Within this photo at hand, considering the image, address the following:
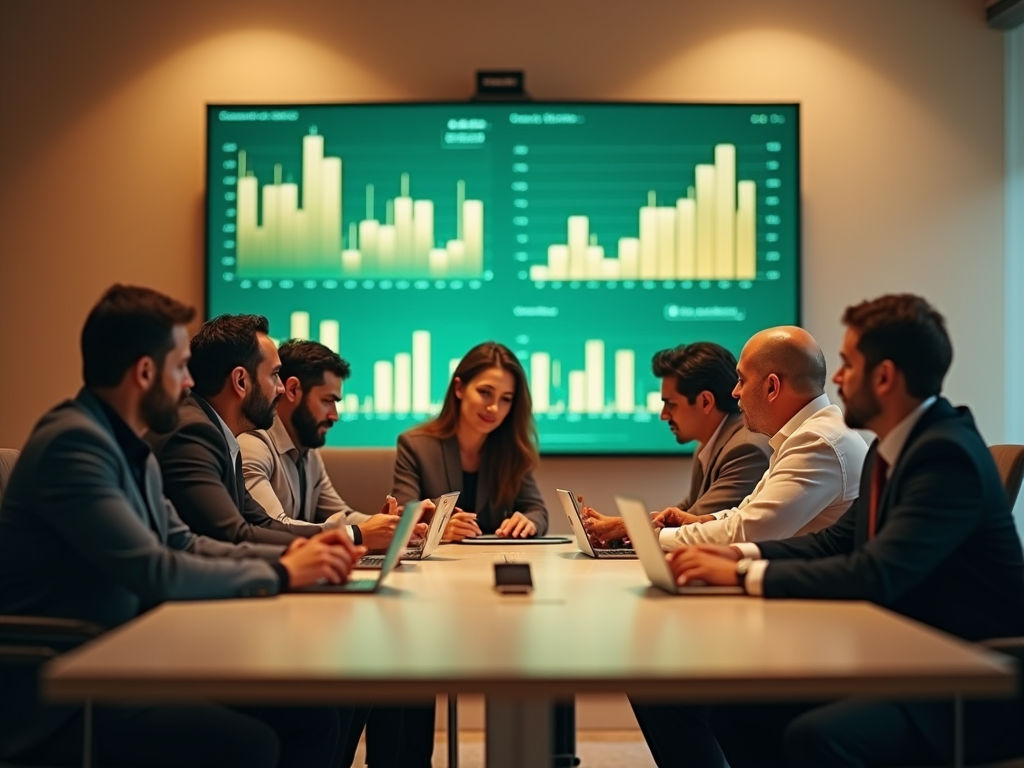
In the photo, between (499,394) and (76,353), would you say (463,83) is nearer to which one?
(499,394)

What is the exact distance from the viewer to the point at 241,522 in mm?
2957

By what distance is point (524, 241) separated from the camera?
5332 mm

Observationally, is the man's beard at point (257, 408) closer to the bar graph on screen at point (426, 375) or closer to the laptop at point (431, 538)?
the laptop at point (431, 538)

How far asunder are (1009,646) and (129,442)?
1641mm

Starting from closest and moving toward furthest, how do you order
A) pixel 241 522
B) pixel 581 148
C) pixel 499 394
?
1. pixel 241 522
2. pixel 499 394
3. pixel 581 148

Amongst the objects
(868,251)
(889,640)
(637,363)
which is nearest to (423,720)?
(637,363)

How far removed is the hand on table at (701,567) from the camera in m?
2.39

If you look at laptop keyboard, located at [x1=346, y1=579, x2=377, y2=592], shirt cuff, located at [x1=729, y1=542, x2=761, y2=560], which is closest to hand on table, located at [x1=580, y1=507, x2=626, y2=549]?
shirt cuff, located at [x1=729, y1=542, x2=761, y2=560]

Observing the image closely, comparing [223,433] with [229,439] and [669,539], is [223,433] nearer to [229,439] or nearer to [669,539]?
[229,439]

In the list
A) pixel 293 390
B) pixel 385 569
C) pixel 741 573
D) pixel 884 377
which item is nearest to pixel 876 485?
pixel 884 377

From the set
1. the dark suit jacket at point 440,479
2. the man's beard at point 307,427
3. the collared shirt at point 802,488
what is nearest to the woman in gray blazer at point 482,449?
the dark suit jacket at point 440,479

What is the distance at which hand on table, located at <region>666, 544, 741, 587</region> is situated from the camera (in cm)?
239

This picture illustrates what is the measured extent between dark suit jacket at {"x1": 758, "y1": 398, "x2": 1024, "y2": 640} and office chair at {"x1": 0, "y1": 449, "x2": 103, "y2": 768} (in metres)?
1.23

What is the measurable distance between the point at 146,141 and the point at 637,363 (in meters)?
2.33
